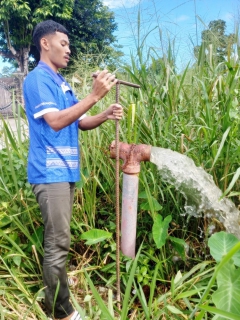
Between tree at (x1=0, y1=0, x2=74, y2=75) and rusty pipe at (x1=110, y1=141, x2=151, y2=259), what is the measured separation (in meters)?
15.3

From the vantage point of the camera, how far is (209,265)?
1783mm

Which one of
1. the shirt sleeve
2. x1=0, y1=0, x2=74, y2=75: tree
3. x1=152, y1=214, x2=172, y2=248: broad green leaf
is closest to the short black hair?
the shirt sleeve

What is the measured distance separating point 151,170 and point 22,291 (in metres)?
0.98

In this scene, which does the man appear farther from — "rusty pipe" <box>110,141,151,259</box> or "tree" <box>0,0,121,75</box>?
"tree" <box>0,0,121,75</box>

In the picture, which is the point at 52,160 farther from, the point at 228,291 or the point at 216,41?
the point at 216,41

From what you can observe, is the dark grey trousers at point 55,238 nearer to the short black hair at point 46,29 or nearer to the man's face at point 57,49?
the man's face at point 57,49

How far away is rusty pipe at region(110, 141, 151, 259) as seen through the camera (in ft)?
5.48

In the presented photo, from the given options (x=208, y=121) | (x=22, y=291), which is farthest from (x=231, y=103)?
(x=22, y=291)

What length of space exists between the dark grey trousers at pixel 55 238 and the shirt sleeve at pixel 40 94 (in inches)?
14.5

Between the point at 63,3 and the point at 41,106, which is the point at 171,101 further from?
the point at 63,3

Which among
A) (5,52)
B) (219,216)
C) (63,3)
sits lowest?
(219,216)

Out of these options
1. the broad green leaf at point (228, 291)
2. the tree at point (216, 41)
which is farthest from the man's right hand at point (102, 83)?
the tree at point (216, 41)

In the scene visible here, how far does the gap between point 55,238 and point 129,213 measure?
412mm

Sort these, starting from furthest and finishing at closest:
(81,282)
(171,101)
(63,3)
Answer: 1. (63,3)
2. (171,101)
3. (81,282)
